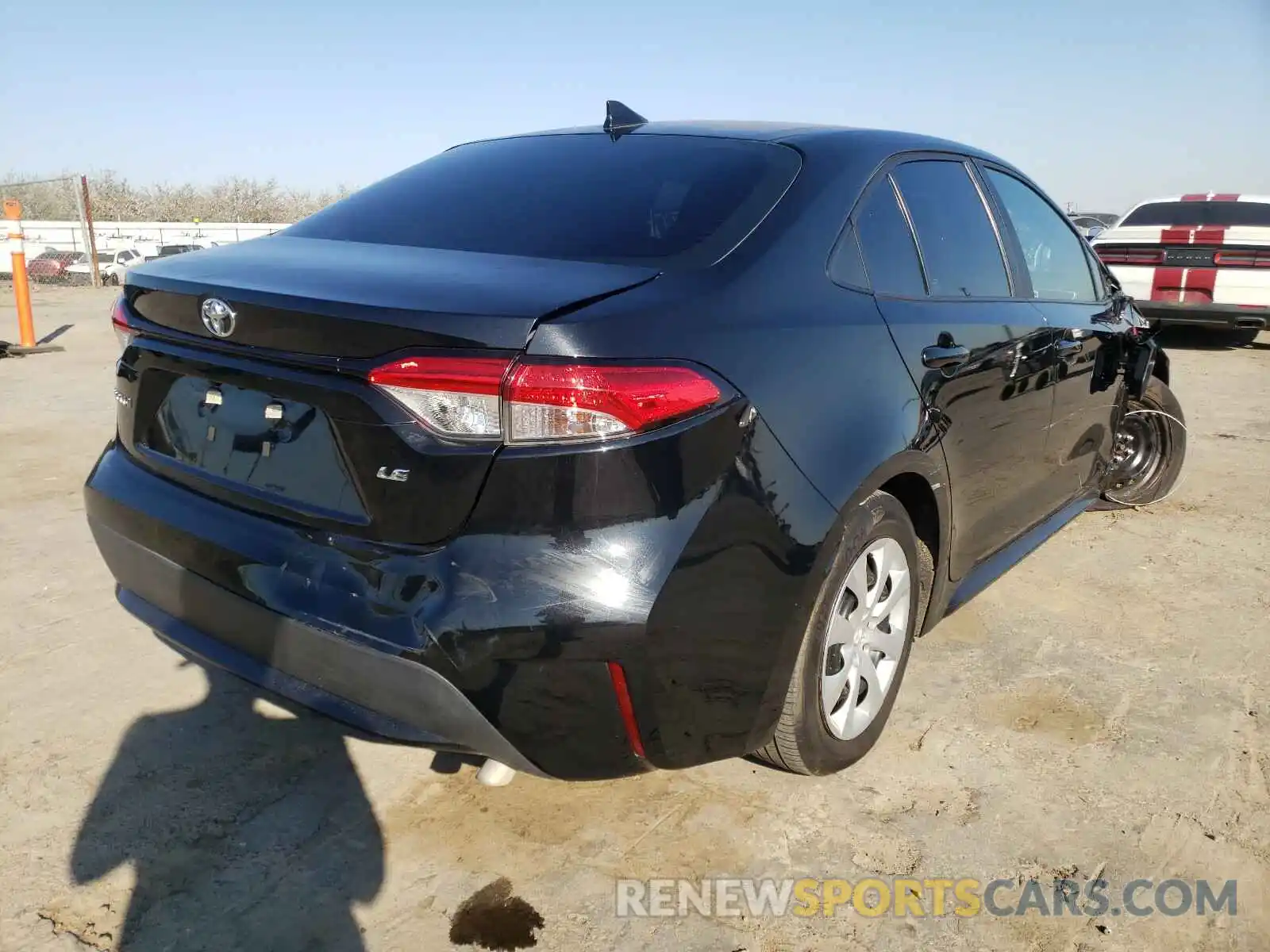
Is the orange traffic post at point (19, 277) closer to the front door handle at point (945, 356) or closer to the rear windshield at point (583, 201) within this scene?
the rear windshield at point (583, 201)

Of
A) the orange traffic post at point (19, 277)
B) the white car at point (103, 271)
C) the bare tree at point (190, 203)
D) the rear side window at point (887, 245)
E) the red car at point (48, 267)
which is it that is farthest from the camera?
the bare tree at point (190, 203)

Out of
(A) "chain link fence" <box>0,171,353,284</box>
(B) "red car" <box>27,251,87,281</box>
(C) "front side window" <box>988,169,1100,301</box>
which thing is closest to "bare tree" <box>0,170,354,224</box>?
(A) "chain link fence" <box>0,171,353,284</box>

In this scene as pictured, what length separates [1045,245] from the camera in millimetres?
3650

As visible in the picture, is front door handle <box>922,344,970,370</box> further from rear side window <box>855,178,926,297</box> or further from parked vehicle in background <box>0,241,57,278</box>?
parked vehicle in background <box>0,241,57,278</box>

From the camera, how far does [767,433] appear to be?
1.93m

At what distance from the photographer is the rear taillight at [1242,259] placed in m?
9.80

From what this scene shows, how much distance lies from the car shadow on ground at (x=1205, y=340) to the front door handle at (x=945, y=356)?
10577mm

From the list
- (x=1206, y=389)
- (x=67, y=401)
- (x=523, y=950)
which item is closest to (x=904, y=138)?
(x=523, y=950)

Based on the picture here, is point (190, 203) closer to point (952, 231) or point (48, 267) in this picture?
point (48, 267)

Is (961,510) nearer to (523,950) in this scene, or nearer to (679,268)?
(679,268)

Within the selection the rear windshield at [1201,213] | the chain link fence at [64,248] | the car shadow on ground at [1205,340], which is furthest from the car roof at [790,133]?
the chain link fence at [64,248]

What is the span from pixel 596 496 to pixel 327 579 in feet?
1.83

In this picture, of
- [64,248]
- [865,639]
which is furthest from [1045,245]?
[64,248]

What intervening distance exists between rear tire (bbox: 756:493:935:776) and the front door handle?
39 cm
